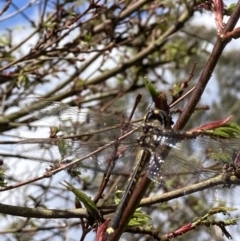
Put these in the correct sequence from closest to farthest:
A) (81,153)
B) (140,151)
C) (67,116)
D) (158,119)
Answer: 1. (158,119)
2. (140,151)
3. (81,153)
4. (67,116)

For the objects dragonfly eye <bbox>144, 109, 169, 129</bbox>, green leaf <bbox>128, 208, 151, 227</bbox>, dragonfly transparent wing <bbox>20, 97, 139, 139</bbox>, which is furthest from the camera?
dragonfly transparent wing <bbox>20, 97, 139, 139</bbox>

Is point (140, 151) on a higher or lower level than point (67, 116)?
lower

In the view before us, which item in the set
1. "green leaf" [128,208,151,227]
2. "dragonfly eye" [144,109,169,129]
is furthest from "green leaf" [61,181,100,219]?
"dragonfly eye" [144,109,169,129]

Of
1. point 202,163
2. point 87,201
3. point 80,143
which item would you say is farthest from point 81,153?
point 202,163

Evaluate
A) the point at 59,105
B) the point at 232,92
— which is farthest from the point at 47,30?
the point at 232,92

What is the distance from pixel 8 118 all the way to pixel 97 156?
1.67 m

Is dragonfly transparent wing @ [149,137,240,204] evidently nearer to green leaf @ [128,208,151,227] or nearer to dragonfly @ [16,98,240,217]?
dragonfly @ [16,98,240,217]

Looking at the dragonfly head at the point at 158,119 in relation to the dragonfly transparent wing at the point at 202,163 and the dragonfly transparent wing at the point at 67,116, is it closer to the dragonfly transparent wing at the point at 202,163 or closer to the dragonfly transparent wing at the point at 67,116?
the dragonfly transparent wing at the point at 202,163

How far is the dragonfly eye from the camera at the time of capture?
1542 millimetres

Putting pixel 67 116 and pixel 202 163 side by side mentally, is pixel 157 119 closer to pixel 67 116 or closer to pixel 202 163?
pixel 202 163

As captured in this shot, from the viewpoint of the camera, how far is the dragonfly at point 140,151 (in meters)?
1.61

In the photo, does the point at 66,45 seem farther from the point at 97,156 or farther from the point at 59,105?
the point at 97,156

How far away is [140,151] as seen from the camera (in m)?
1.70

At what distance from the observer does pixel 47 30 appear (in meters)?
2.83
